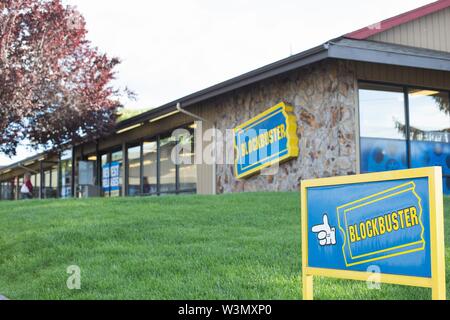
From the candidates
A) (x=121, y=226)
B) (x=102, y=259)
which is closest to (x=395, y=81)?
(x=121, y=226)

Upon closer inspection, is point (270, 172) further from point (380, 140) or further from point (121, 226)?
point (121, 226)

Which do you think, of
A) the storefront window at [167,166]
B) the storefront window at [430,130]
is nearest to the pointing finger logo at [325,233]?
the storefront window at [430,130]

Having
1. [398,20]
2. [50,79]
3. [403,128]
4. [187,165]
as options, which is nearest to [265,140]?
[403,128]

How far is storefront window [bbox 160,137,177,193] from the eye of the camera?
18.3 meters

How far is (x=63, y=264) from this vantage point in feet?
21.5

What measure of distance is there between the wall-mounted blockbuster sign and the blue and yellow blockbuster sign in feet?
28.3

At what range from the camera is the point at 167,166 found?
18.7m

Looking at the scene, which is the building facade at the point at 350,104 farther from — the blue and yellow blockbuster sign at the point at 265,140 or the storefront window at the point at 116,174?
the storefront window at the point at 116,174

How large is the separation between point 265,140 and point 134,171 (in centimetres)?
832

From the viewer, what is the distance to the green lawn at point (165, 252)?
5199mm

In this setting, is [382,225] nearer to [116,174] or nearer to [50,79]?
[50,79]

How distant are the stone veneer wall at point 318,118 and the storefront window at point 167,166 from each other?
493 centimetres

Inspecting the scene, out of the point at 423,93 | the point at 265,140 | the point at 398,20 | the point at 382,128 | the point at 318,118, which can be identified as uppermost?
the point at 398,20

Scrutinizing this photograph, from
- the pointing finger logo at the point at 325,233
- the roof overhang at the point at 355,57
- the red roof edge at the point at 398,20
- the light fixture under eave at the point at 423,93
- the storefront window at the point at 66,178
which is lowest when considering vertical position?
the pointing finger logo at the point at 325,233
